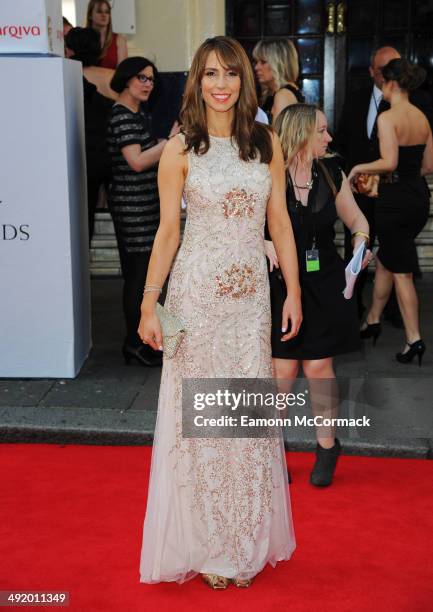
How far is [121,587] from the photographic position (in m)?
3.70

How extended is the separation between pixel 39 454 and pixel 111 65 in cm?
541

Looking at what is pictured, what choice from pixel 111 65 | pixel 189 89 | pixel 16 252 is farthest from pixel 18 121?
pixel 111 65

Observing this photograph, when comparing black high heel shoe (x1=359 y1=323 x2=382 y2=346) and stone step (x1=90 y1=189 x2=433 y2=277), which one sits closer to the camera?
black high heel shoe (x1=359 y1=323 x2=382 y2=346)

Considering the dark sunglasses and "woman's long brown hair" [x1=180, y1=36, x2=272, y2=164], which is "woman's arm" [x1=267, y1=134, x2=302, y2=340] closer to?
"woman's long brown hair" [x1=180, y1=36, x2=272, y2=164]

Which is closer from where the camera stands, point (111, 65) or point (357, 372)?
point (357, 372)

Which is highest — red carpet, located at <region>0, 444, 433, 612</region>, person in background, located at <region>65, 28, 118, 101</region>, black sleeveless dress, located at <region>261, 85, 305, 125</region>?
person in background, located at <region>65, 28, 118, 101</region>

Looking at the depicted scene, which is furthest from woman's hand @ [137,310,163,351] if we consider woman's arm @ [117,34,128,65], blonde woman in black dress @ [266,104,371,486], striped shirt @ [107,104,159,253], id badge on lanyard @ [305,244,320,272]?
woman's arm @ [117,34,128,65]

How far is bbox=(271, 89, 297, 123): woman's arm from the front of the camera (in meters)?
6.35

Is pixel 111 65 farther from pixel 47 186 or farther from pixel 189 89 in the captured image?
pixel 189 89

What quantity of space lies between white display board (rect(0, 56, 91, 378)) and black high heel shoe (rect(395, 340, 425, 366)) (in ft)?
6.95

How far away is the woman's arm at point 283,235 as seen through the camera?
3.66 metres

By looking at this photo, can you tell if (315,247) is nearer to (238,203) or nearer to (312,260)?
(312,260)

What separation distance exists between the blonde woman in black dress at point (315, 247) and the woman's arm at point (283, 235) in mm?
646

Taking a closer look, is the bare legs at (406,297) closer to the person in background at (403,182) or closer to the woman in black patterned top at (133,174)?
the person in background at (403,182)
